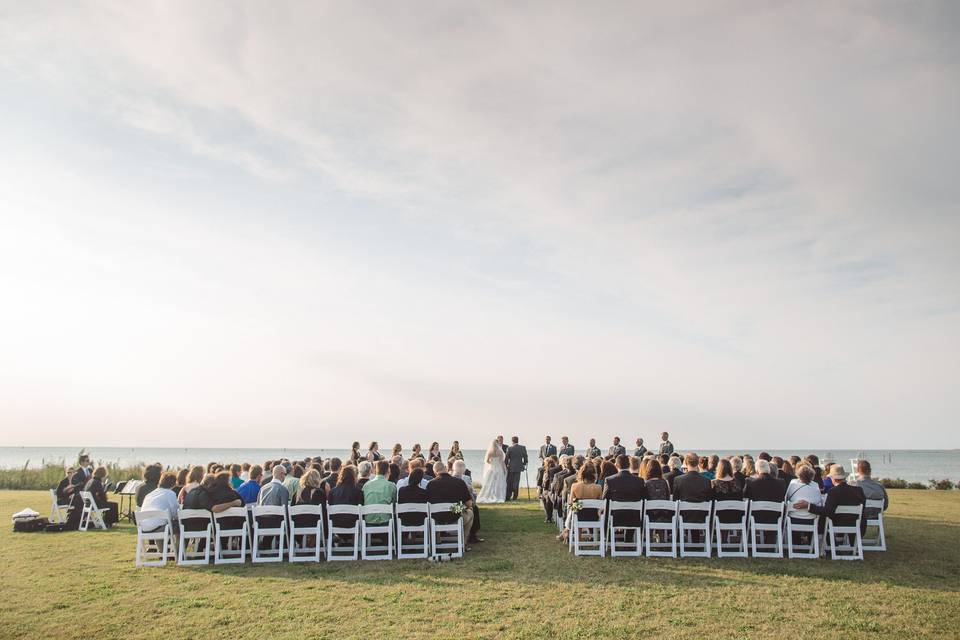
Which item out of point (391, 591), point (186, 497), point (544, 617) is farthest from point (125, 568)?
point (544, 617)

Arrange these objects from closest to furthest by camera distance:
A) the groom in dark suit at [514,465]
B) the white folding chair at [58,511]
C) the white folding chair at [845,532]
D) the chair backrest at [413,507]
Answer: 1. the white folding chair at [845,532]
2. the chair backrest at [413,507]
3. the white folding chair at [58,511]
4. the groom in dark suit at [514,465]

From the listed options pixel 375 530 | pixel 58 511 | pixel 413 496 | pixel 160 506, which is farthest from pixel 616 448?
pixel 58 511

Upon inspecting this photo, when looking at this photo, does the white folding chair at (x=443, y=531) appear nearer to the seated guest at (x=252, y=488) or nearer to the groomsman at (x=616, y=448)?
the seated guest at (x=252, y=488)

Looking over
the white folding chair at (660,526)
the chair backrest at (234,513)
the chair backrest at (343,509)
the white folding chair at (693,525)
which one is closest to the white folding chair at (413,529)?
the chair backrest at (343,509)

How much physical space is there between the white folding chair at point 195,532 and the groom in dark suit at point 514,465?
1122cm

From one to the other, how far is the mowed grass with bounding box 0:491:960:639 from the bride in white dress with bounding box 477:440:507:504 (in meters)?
8.53

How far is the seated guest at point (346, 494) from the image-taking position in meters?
10.7

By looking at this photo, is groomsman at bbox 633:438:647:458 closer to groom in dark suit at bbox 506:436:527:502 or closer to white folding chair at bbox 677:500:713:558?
groom in dark suit at bbox 506:436:527:502

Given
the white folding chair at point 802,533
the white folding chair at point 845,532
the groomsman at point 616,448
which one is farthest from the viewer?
the groomsman at point 616,448

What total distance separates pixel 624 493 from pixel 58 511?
475 inches

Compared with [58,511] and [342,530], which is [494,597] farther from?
[58,511]

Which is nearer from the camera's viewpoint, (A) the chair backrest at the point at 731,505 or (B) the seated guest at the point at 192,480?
(A) the chair backrest at the point at 731,505

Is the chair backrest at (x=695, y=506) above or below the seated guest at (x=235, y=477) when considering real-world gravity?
below

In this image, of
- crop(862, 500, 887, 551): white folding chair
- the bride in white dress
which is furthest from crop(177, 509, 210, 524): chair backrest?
the bride in white dress
